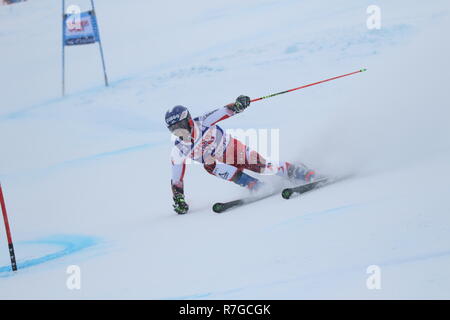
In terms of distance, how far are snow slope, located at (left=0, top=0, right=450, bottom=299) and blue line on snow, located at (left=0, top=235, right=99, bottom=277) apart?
0.03 m

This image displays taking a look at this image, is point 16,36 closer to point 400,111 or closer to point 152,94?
point 152,94

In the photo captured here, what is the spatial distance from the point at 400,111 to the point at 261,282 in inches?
102

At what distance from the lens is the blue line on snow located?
429 centimetres

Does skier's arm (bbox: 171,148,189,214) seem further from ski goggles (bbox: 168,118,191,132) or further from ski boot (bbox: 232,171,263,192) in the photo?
ski boot (bbox: 232,171,263,192)

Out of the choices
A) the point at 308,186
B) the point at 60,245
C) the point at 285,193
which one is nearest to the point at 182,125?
the point at 285,193

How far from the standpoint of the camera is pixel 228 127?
7.52 m

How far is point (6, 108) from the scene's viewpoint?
8742 mm

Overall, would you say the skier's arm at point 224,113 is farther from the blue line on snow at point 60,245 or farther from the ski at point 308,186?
the blue line on snow at point 60,245

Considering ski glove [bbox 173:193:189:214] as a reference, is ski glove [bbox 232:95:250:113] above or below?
above

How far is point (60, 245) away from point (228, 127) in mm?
3216

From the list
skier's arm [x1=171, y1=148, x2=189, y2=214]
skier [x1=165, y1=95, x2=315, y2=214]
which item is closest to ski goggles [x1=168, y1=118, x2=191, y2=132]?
skier [x1=165, y1=95, x2=315, y2=214]

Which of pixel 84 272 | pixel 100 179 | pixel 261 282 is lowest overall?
pixel 100 179
